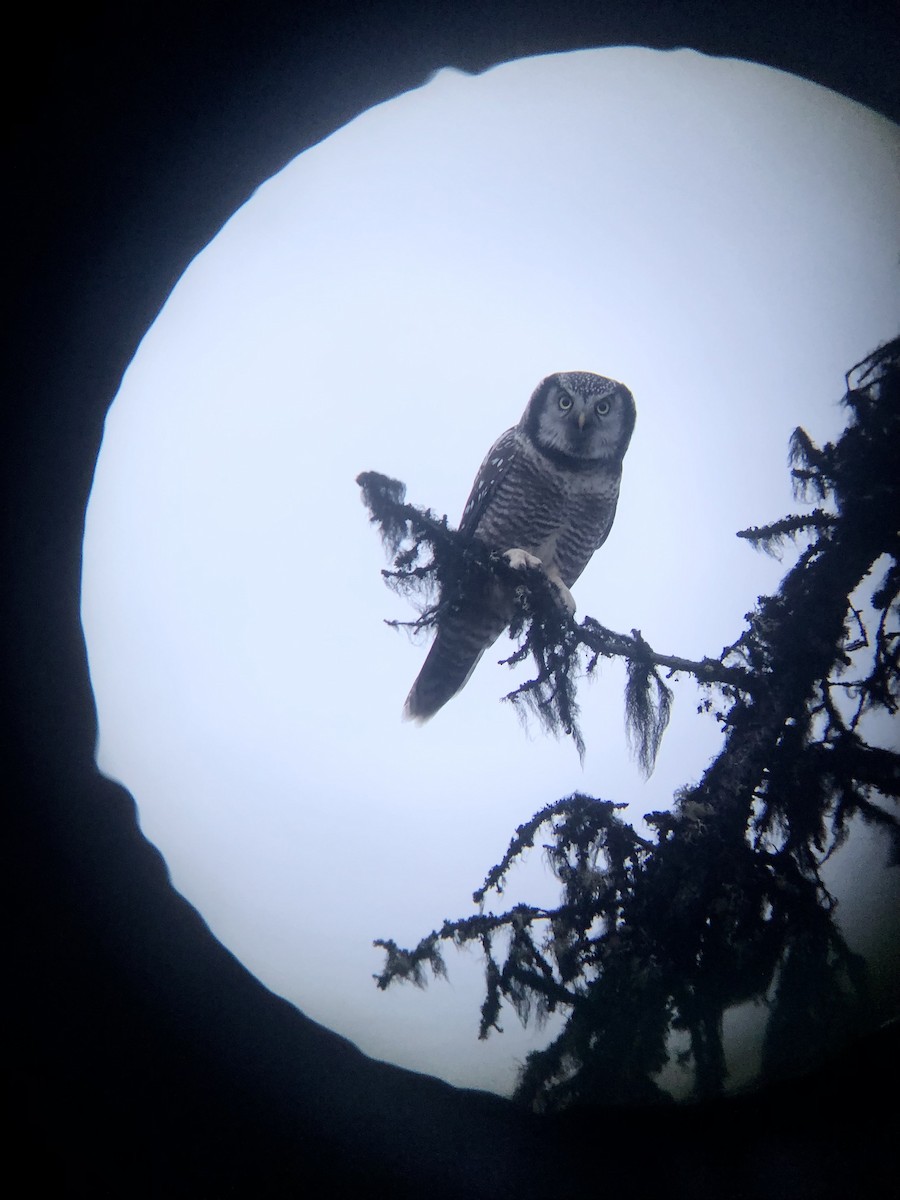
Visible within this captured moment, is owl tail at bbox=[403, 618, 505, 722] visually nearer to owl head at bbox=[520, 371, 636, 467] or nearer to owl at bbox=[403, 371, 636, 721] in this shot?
owl at bbox=[403, 371, 636, 721]

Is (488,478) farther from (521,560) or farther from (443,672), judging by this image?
(443,672)

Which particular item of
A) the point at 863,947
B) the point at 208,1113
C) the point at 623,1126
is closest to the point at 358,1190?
the point at 208,1113

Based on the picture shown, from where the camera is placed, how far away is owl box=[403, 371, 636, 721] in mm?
3441

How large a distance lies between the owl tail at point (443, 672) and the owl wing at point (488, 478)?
759 mm

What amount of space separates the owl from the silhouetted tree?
1.23 m

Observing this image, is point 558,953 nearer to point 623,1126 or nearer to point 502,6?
point 623,1126

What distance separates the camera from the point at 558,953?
231 cm

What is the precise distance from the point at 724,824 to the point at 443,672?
179 cm

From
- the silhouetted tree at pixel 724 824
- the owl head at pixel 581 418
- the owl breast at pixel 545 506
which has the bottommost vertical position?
the silhouetted tree at pixel 724 824

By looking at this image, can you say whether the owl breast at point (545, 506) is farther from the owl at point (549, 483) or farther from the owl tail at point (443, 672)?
the owl tail at point (443, 672)

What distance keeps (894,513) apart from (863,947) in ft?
6.58

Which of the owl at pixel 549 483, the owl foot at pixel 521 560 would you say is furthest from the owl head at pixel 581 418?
the owl foot at pixel 521 560

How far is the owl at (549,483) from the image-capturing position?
3.44 m

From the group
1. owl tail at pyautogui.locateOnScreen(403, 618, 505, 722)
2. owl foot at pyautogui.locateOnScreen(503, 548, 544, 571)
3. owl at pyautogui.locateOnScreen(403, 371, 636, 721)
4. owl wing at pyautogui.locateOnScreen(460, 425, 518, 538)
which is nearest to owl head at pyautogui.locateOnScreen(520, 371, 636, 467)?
owl at pyautogui.locateOnScreen(403, 371, 636, 721)
